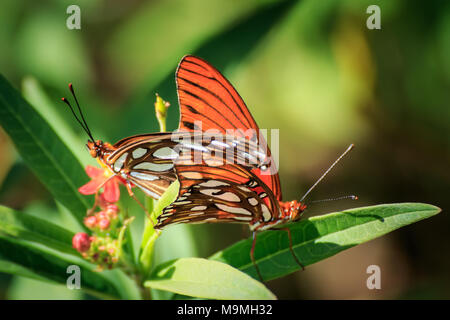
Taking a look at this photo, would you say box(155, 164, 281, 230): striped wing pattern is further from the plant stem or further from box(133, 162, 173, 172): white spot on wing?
the plant stem

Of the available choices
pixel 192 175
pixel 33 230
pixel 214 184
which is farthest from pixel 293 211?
pixel 33 230

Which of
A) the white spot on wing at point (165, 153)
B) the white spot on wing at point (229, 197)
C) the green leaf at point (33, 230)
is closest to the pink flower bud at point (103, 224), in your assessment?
the green leaf at point (33, 230)

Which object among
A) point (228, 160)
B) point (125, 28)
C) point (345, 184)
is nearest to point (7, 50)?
point (125, 28)

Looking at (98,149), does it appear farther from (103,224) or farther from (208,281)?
(208,281)

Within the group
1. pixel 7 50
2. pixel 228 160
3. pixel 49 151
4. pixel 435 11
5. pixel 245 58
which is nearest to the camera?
pixel 228 160

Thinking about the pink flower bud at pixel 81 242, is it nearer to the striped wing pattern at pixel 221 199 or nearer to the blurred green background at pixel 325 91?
the striped wing pattern at pixel 221 199

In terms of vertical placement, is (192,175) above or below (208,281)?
above
